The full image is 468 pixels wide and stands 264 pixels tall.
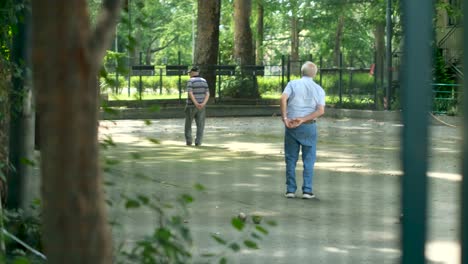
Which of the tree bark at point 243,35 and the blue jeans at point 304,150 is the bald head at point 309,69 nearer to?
the blue jeans at point 304,150

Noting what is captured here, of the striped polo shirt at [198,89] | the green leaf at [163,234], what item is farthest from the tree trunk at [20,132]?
the striped polo shirt at [198,89]

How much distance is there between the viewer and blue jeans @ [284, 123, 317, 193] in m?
12.5

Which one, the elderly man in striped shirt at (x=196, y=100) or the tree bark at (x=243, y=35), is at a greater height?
the tree bark at (x=243, y=35)

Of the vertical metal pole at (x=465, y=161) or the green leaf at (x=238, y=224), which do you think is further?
the green leaf at (x=238, y=224)

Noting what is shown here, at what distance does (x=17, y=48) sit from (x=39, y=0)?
5.69 meters

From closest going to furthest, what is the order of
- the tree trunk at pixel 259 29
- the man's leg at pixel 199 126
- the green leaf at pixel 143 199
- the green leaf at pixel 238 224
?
the green leaf at pixel 238 224 < the green leaf at pixel 143 199 < the man's leg at pixel 199 126 < the tree trunk at pixel 259 29

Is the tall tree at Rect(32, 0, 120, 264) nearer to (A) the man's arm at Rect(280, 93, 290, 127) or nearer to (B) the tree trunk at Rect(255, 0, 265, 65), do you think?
(A) the man's arm at Rect(280, 93, 290, 127)

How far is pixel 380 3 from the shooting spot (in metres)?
33.7

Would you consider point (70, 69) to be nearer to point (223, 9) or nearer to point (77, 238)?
point (77, 238)

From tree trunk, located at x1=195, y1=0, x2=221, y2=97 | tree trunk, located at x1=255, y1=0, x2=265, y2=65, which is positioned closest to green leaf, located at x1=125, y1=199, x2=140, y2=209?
tree trunk, located at x1=195, y1=0, x2=221, y2=97

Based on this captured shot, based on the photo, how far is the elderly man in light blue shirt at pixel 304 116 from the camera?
12.5m

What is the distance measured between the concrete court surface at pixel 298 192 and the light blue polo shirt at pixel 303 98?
3.52 ft

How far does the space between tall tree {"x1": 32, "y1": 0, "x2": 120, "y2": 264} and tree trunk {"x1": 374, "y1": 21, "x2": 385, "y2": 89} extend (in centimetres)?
2671

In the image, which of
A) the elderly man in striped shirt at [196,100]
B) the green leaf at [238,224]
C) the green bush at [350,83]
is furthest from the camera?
the green bush at [350,83]
